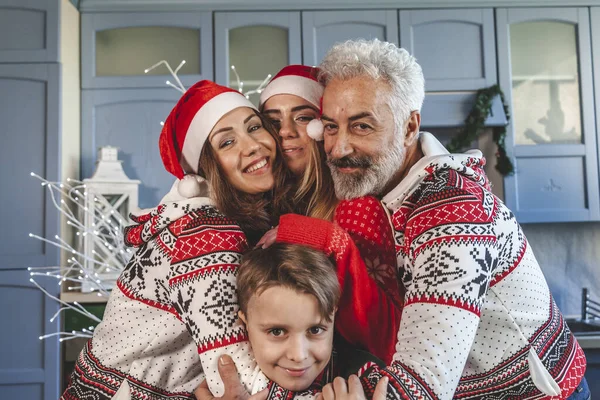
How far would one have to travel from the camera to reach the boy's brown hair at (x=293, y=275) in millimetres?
1159

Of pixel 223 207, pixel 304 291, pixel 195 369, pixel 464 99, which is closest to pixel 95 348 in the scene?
pixel 195 369

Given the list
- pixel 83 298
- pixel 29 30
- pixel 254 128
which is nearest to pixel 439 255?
pixel 254 128

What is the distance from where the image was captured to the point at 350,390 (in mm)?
1024

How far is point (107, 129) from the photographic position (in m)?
2.98

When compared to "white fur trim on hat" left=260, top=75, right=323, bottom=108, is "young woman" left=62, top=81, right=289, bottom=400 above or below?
below

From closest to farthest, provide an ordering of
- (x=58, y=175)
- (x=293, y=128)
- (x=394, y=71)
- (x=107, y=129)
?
(x=394, y=71)
(x=293, y=128)
(x=58, y=175)
(x=107, y=129)

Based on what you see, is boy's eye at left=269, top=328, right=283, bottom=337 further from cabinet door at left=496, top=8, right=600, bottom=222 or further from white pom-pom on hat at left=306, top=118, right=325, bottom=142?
cabinet door at left=496, top=8, right=600, bottom=222

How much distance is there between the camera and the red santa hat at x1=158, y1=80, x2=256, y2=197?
1.55 metres

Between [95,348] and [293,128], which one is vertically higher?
[293,128]

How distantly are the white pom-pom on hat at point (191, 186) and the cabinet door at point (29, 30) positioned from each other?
1670 millimetres

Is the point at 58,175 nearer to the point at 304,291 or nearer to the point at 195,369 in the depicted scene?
the point at 195,369

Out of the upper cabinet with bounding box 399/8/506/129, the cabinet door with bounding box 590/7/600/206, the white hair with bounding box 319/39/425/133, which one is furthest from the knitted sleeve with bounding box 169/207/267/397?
the cabinet door with bounding box 590/7/600/206

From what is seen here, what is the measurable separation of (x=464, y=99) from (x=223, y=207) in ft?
6.51

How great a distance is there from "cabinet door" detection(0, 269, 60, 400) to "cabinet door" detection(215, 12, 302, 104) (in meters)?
1.35
